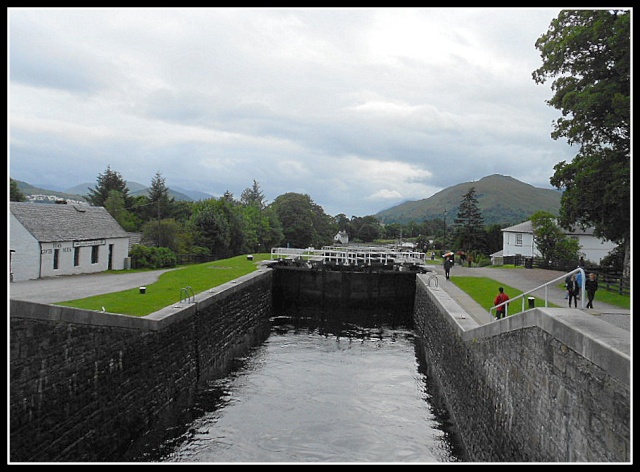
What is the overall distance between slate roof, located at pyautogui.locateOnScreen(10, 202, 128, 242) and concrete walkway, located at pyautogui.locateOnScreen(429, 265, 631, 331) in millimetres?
15360

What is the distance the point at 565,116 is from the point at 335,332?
40.7ft

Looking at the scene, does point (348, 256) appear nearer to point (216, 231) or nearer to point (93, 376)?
point (216, 231)

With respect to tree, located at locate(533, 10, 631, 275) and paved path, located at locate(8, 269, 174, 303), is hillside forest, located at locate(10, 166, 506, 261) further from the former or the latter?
tree, located at locate(533, 10, 631, 275)

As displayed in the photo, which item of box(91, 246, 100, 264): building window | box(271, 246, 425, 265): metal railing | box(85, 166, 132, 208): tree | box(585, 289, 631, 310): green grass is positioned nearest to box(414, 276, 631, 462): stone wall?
box(585, 289, 631, 310): green grass

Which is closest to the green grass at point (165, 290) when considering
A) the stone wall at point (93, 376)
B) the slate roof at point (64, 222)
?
the stone wall at point (93, 376)

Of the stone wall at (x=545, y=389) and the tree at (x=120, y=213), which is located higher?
the tree at (x=120, y=213)

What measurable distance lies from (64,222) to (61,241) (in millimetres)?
2210

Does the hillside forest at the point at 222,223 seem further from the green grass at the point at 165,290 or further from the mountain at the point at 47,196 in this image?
the green grass at the point at 165,290

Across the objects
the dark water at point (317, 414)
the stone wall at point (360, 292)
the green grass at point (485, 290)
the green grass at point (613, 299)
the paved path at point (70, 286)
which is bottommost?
the dark water at point (317, 414)

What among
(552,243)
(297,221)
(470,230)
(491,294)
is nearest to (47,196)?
(297,221)

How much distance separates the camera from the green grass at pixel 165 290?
44.9 ft

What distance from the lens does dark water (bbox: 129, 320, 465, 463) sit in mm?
10773

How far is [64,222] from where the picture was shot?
24.4m

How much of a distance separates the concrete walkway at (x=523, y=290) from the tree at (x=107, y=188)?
41.4 metres
